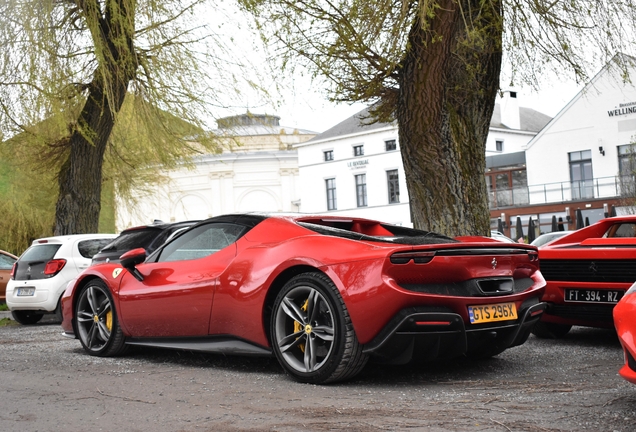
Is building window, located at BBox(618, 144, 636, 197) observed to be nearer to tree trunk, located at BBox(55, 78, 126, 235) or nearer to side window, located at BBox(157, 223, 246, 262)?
tree trunk, located at BBox(55, 78, 126, 235)

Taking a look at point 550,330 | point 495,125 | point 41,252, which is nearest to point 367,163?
point 495,125

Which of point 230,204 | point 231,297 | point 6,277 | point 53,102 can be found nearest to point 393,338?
point 231,297

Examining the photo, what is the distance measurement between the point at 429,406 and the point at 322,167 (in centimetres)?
6655

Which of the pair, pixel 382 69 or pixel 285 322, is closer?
pixel 285 322

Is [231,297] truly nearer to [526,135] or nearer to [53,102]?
[53,102]

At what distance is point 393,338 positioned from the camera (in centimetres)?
530

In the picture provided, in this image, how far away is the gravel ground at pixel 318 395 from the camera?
4.40m

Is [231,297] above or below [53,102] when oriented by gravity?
below

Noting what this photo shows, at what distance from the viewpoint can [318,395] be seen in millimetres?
5258

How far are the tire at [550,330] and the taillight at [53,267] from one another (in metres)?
7.57

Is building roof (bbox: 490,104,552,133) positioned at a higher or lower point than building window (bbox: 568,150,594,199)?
higher

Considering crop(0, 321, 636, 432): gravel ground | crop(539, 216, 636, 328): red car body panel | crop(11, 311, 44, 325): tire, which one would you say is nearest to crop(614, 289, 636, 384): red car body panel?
crop(0, 321, 636, 432): gravel ground

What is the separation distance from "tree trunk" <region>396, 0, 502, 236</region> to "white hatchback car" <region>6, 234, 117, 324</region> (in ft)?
18.6

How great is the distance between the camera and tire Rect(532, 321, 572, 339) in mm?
8227
